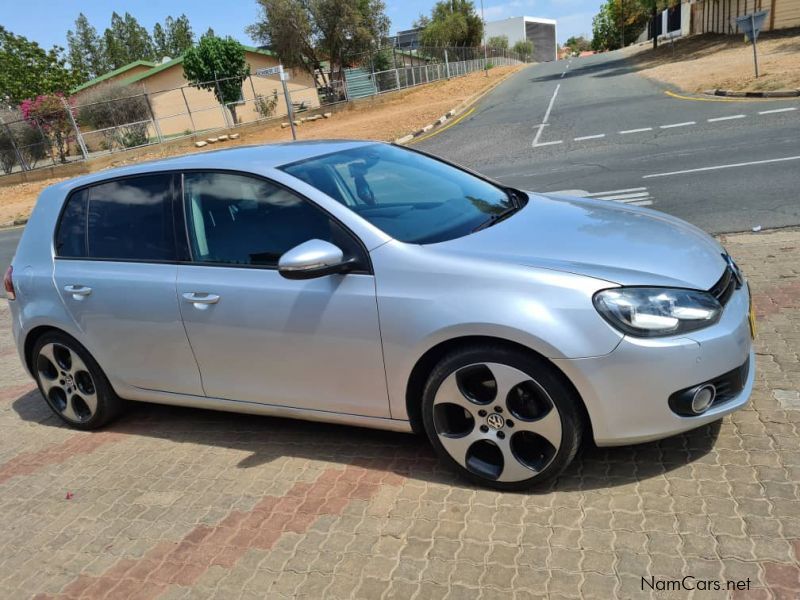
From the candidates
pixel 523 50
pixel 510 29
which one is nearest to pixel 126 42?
pixel 523 50

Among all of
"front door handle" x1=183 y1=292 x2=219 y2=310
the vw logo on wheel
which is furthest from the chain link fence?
the vw logo on wheel

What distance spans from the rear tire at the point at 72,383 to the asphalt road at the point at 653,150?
389 cm

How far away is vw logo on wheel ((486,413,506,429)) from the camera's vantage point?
9.23 ft

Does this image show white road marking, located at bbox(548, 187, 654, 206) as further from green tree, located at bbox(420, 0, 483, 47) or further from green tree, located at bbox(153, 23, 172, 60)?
green tree, located at bbox(153, 23, 172, 60)

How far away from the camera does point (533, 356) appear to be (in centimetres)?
268

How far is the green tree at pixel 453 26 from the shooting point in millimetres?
69312

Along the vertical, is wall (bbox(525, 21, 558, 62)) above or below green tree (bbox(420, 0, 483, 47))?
below

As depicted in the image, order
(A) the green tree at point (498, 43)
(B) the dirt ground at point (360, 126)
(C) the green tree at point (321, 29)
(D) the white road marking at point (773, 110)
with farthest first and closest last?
(A) the green tree at point (498, 43)
(C) the green tree at point (321, 29)
(B) the dirt ground at point (360, 126)
(D) the white road marking at point (773, 110)

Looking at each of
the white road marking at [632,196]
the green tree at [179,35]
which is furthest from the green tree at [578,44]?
the white road marking at [632,196]

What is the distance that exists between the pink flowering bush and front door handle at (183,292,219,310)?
3165cm

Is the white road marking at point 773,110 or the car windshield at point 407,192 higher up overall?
the car windshield at point 407,192

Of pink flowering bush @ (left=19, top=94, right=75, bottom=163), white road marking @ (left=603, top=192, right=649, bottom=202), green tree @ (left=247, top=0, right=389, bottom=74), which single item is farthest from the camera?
green tree @ (left=247, top=0, right=389, bottom=74)

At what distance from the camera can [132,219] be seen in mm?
3848

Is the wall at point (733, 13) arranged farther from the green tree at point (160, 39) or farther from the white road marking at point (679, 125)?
the green tree at point (160, 39)
